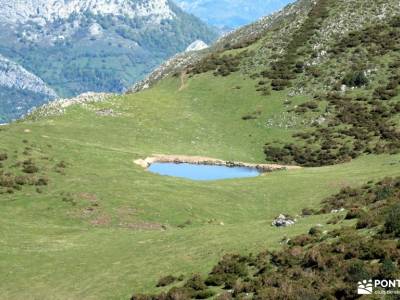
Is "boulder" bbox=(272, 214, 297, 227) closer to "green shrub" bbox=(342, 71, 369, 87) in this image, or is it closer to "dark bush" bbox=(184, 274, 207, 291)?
"dark bush" bbox=(184, 274, 207, 291)

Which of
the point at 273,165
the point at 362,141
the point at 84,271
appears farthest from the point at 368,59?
the point at 84,271

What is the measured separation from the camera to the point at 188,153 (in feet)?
298

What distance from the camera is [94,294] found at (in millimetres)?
33250

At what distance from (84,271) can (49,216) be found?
17.6m

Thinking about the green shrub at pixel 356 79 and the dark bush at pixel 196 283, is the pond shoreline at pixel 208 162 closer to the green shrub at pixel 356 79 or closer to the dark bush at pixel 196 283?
the green shrub at pixel 356 79

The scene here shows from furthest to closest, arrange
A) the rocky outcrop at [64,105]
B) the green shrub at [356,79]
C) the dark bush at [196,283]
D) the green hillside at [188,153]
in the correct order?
the green shrub at [356,79]
the rocky outcrop at [64,105]
the green hillside at [188,153]
the dark bush at [196,283]

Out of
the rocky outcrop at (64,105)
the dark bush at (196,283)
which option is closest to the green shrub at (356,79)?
the rocky outcrop at (64,105)

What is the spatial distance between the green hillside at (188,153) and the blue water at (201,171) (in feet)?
13.8

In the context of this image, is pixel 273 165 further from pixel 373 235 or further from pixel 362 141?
pixel 373 235

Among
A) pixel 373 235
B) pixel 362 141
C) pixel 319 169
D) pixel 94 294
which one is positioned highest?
pixel 362 141

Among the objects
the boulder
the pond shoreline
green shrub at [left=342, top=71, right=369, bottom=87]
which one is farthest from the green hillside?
the pond shoreline

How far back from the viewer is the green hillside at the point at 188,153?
37.8 m

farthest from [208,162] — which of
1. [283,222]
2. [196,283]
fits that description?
[196,283]

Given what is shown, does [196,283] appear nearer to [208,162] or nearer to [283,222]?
[283,222]
